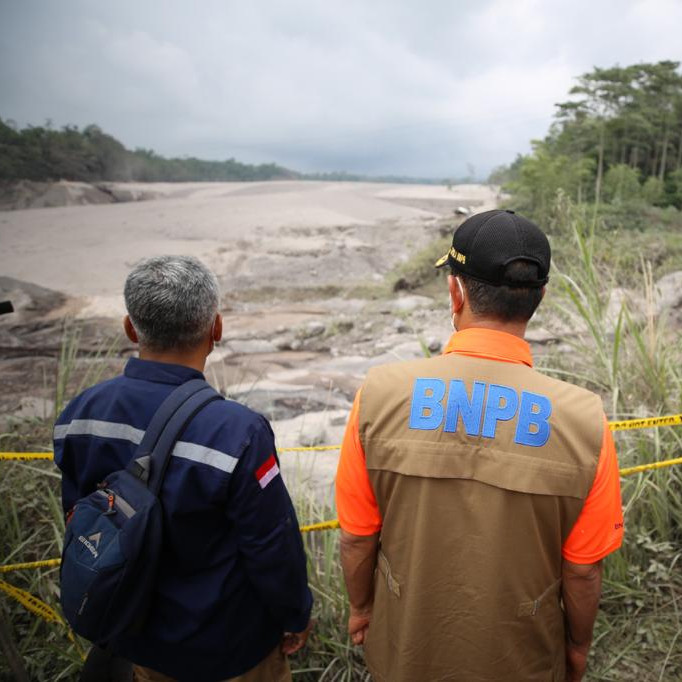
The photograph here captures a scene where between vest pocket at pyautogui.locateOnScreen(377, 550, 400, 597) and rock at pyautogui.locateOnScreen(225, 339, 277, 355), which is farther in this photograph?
rock at pyautogui.locateOnScreen(225, 339, 277, 355)

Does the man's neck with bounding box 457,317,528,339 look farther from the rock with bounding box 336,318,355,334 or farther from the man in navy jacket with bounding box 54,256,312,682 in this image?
the rock with bounding box 336,318,355,334

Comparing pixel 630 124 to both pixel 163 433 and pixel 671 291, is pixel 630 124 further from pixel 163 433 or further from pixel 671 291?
pixel 163 433

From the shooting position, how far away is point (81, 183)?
13.8m

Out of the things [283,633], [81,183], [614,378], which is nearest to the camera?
[283,633]

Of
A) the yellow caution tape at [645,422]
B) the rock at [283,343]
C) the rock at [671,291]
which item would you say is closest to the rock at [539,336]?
the rock at [671,291]

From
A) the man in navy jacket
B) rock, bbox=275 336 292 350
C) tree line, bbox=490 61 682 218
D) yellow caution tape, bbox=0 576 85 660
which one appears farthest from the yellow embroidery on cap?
tree line, bbox=490 61 682 218

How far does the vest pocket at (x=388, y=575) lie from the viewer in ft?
3.81

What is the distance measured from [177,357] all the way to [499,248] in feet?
2.58

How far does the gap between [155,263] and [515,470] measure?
3.06 feet

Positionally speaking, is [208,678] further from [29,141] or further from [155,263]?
[29,141]

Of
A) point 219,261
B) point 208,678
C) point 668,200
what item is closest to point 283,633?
point 208,678

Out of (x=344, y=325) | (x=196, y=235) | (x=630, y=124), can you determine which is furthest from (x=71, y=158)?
(x=630, y=124)

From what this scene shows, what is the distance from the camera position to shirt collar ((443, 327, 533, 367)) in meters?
1.07

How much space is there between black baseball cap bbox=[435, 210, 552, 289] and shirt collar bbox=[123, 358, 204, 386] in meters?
0.70
